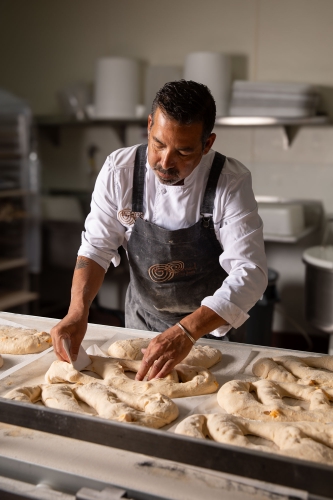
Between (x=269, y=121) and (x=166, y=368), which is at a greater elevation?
(x=269, y=121)

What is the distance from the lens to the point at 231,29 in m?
4.06

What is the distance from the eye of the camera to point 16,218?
4551 millimetres

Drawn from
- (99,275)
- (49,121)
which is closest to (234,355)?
(99,275)

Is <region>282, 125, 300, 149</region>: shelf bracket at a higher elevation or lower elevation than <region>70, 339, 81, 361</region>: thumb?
higher

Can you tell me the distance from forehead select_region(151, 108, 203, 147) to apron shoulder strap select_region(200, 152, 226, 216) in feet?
0.94

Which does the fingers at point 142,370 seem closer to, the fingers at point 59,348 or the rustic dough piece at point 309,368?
the fingers at point 59,348

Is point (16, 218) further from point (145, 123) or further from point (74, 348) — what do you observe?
point (74, 348)

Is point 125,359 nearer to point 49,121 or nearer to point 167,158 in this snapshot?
point 167,158

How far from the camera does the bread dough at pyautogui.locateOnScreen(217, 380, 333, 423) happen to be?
4.40 ft

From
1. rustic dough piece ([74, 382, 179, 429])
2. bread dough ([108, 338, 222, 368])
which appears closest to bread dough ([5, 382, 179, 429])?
rustic dough piece ([74, 382, 179, 429])

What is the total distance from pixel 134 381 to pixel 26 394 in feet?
1.00

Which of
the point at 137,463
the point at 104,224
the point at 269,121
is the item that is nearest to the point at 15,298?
the point at 269,121

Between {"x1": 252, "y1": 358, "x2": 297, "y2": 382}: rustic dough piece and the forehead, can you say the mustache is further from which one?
{"x1": 252, "y1": 358, "x2": 297, "y2": 382}: rustic dough piece

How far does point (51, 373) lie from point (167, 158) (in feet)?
2.35
